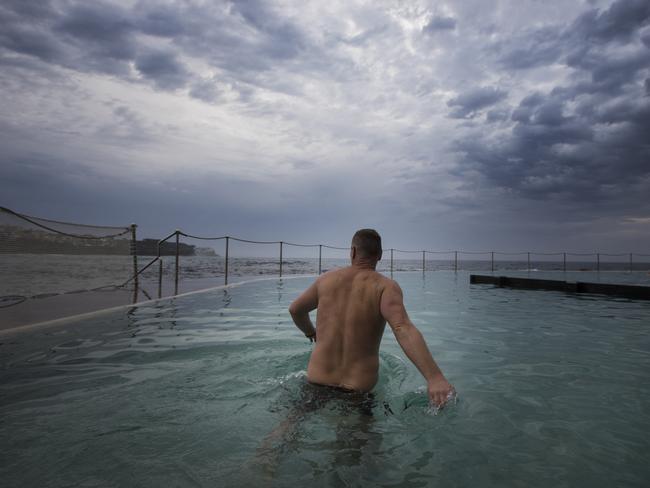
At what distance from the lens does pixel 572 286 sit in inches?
461

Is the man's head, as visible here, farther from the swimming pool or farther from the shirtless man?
the swimming pool

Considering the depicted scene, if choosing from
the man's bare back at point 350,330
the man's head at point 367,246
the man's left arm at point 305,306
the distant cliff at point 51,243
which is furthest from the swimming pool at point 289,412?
the distant cliff at point 51,243

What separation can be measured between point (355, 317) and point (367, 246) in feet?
1.58

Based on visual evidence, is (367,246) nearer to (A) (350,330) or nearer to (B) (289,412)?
(A) (350,330)

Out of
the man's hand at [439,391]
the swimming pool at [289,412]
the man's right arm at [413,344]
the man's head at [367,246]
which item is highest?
the man's head at [367,246]

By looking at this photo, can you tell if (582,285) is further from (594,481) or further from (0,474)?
(0,474)

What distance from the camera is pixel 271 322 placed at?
242 inches

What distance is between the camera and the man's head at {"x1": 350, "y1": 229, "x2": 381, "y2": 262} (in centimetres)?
248

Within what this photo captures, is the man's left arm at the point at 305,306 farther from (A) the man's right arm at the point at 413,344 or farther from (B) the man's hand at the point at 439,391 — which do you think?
(B) the man's hand at the point at 439,391

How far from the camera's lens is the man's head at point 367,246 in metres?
2.48

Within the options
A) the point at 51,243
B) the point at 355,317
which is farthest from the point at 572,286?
the point at 51,243

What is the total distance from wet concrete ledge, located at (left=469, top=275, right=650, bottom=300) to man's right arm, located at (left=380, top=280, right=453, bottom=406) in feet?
→ 35.9

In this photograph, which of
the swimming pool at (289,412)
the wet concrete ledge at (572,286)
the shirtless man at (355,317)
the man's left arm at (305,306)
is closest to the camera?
the swimming pool at (289,412)

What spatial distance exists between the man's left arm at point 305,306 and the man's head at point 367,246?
0.38 m
